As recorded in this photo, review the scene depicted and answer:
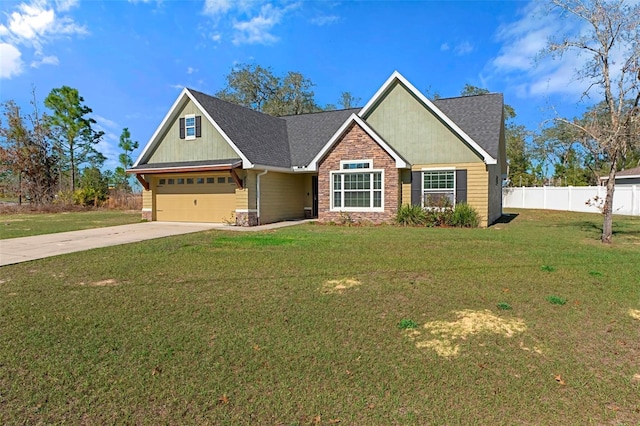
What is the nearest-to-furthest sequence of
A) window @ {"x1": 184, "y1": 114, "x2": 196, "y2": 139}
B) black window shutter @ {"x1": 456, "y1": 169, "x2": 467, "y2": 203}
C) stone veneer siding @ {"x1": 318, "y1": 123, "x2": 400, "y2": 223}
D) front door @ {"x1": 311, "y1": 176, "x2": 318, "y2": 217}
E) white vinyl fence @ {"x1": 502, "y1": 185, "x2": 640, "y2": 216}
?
black window shutter @ {"x1": 456, "y1": 169, "x2": 467, "y2": 203}
stone veneer siding @ {"x1": 318, "y1": 123, "x2": 400, "y2": 223}
window @ {"x1": 184, "y1": 114, "x2": 196, "y2": 139}
front door @ {"x1": 311, "y1": 176, "x2": 318, "y2": 217}
white vinyl fence @ {"x1": 502, "y1": 185, "x2": 640, "y2": 216}

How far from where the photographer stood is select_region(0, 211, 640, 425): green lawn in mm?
3125

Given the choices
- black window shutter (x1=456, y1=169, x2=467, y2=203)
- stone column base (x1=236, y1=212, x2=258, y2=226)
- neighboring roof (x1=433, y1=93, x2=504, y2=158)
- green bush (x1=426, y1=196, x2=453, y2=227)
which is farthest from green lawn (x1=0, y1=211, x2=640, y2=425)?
neighboring roof (x1=433, y1=93, x2=504, y2=158)

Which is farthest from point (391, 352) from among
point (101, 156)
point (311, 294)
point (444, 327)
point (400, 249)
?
point (101, 156)

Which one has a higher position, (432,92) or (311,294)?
(432,92)

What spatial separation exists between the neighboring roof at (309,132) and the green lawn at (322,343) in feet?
41.4

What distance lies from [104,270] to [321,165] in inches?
448

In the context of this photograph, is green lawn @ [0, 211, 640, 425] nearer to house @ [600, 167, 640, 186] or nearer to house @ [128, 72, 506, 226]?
house @ [128, 72, 506, 226]

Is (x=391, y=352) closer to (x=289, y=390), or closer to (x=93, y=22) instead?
(x=289, y=390)

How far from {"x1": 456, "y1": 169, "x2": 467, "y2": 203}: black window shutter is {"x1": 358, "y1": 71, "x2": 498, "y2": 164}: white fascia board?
1044mm

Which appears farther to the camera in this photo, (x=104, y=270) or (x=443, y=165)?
(x=443, y=165)

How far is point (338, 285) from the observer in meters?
6.55

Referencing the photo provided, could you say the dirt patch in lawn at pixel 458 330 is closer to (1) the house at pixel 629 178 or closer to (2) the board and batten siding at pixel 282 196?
(2) the board and batten siding at pixel 282 196

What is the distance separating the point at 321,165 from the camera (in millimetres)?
17703

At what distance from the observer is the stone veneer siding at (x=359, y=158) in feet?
54.3
